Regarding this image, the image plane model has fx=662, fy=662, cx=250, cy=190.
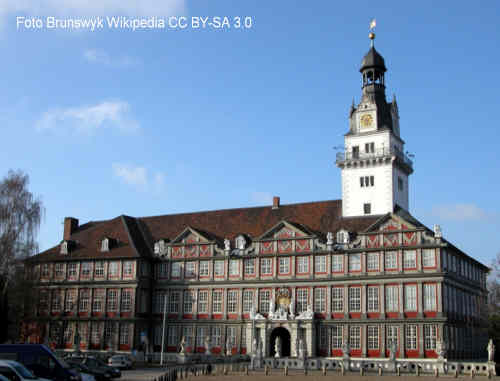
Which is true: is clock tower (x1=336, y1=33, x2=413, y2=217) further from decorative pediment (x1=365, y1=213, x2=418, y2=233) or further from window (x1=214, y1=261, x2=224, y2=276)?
window (x1=214, y1=261, x2=224, y2=276)

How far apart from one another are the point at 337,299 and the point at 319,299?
1.64 m

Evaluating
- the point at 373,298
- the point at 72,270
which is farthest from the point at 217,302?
the point at 72,270

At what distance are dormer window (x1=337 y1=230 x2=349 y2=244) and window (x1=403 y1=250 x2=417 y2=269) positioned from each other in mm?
5316

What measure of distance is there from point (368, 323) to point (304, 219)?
1227 cm

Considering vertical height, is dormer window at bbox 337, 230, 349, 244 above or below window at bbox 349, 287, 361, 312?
above

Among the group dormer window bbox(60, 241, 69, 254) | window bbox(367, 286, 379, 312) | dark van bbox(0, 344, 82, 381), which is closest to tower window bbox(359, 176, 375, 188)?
window bbox(367, 286, 379, 312)

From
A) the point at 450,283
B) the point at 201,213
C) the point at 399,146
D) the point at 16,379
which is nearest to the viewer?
the point at 16,379

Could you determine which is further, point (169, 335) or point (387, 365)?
point (169, 335)

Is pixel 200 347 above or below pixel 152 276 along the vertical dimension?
below

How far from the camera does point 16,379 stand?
23.3 meters

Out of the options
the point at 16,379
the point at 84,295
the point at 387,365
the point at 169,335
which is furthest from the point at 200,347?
the point at 16,379

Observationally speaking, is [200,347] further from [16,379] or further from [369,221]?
[16,379]

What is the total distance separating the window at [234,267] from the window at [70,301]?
1720cm

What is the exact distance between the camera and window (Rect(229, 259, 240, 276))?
206 feet
